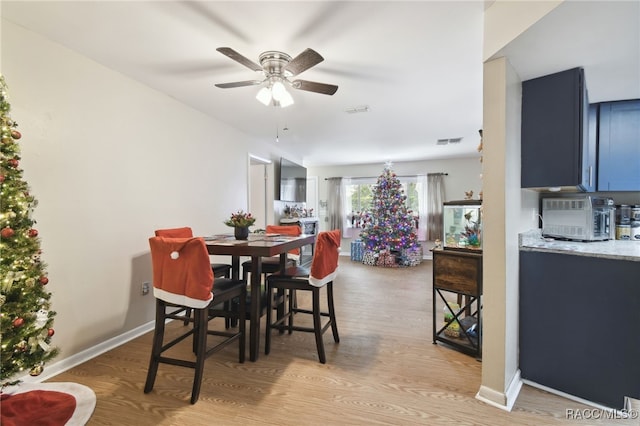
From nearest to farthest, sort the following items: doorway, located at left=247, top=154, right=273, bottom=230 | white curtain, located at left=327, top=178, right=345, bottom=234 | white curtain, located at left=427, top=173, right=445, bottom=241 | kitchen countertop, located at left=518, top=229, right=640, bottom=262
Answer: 1. kitchen countertop, located at left=518, top=229, right=640, bottom=262
2. doorway, located at left=247, top=154, right=273, bottom=230
3. white curtain, located at left=427, top=173, right=445, bottom=241
4. white curtain, located at left=327, top=178, right=345, bottom=234

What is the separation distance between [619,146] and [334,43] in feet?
8.53

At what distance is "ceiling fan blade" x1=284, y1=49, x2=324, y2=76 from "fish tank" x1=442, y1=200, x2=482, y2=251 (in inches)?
62.3

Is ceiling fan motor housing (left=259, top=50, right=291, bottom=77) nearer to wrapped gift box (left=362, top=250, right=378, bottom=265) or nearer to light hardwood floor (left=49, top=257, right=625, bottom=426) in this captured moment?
light hardwood floor (left=49, top=257, right=625, bottom=426)

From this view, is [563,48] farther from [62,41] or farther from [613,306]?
[62,41]

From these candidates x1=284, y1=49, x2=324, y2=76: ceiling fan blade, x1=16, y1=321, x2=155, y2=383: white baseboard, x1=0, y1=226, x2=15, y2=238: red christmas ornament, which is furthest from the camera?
x1=16, y1=321, x2=155, y2=383: white baseboard

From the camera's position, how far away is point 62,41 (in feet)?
7.01

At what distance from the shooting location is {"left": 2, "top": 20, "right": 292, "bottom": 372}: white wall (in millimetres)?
2033

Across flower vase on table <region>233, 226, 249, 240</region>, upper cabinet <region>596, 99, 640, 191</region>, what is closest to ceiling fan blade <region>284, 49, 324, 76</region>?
flower vase on table <region>233, 226, 249, 240</region>

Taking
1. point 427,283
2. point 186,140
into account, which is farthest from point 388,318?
point 186,140

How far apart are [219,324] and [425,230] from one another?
540 cm

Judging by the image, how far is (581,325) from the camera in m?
1.76

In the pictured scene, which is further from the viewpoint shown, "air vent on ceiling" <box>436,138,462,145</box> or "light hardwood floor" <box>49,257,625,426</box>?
"air vent on ceiling" <box>436,138,462,145</box>

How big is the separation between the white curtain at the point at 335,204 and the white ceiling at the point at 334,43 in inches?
165
